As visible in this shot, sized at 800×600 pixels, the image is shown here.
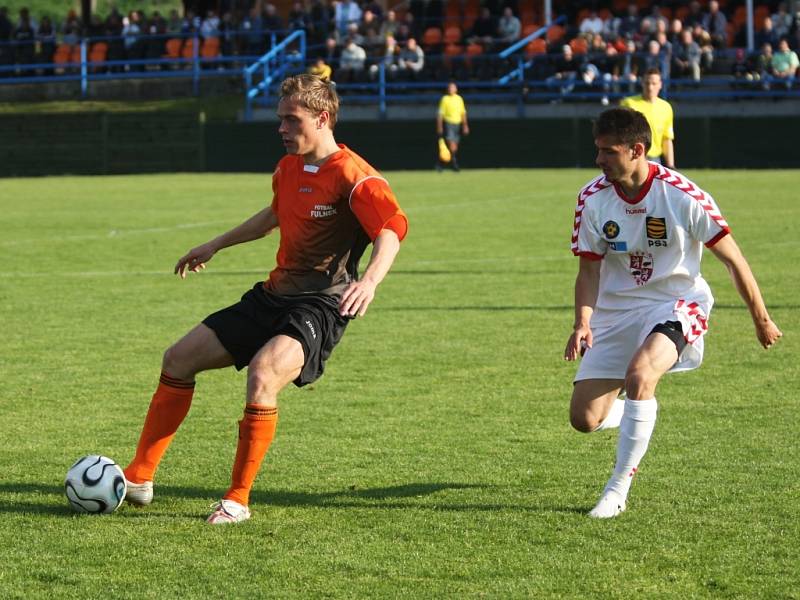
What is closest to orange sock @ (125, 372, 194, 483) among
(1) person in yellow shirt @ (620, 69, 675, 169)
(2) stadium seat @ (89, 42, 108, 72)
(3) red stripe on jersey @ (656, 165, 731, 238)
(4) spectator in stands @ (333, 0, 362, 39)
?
(3) red stripe on jersey @ (656, 165, 731, 238)

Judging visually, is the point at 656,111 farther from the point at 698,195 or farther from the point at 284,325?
the point at 284,325

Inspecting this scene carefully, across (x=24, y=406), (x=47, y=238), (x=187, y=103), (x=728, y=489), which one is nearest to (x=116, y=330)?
(x=24, y=406)

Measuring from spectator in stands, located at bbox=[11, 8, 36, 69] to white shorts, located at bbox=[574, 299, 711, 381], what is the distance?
3625cm

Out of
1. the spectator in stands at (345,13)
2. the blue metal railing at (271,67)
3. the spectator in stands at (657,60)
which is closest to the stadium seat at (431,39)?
the spectator in stands at (345,13)

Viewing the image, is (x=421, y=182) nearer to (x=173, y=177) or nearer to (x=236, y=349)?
(x=173, y=177)

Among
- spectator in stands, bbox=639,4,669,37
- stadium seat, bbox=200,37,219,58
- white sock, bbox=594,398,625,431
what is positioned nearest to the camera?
white sock, bbox=594,398,625,431

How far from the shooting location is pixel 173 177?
32.4 meters

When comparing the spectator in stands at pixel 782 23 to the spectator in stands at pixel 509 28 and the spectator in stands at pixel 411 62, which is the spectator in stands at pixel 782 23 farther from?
the spectator in stands at pixel 411 62

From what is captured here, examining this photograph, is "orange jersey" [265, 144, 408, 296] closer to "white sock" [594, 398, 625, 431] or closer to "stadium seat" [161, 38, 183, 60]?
"white sock" [594, 398, 625, 431]

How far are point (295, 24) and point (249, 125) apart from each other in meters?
4.94

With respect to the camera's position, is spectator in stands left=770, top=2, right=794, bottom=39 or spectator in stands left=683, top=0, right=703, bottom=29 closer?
spectator in stands left=770, top=2, right=794, bottom=39

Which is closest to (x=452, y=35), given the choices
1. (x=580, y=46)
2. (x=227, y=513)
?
(x=580, y=46)

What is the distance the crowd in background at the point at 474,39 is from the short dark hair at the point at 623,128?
2363 cm

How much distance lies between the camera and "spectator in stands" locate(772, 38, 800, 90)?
3045 centimetres
